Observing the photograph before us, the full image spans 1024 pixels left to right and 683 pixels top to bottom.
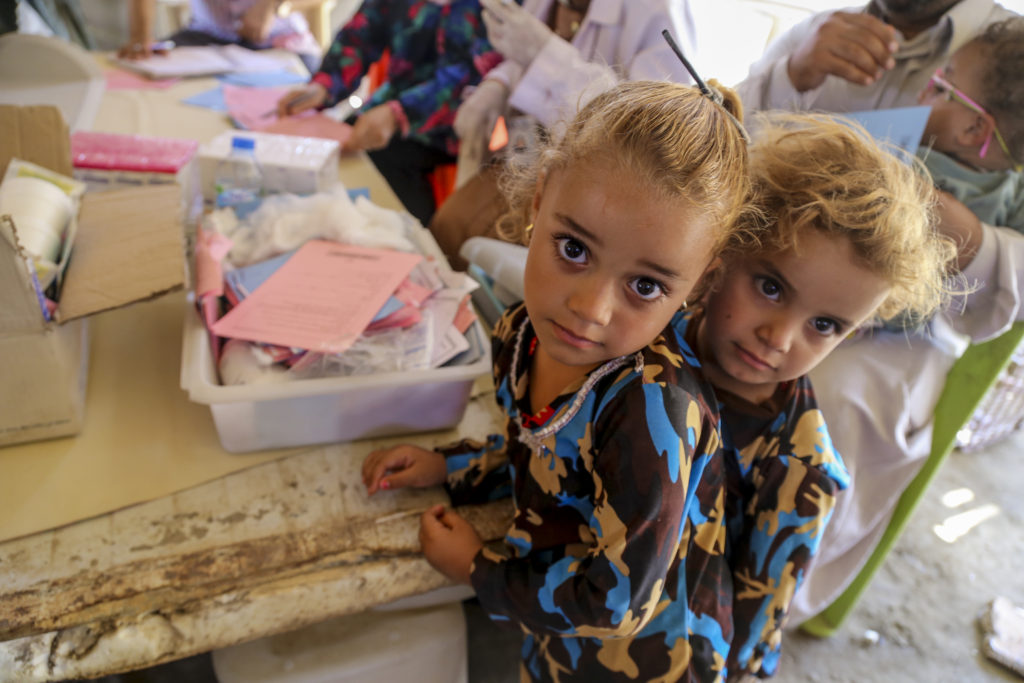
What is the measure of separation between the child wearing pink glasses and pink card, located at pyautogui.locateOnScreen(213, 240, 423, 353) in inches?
32.8

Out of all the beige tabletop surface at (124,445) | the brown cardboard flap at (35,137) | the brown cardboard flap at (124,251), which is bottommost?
the beige tabletop surface at (124,445)

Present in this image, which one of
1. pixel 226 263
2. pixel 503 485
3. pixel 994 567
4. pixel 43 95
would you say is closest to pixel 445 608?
pixel 503 485

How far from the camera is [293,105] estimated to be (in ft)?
5.54

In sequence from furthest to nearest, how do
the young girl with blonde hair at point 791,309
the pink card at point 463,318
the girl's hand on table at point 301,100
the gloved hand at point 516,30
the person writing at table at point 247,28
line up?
the person writing at table at point 247,28, the girl's hand on table at point 301,100, the gloved hand at point 516,30, the pink card at point 463,318, the young girl with blonde hair at point 791,309

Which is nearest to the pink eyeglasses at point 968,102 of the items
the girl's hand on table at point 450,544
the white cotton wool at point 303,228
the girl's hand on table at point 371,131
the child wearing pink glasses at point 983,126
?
the child wearing pink glasses at point 983,126

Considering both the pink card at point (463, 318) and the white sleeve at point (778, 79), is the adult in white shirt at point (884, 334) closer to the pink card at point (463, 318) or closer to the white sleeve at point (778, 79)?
the white sleeve at point (778, 79)

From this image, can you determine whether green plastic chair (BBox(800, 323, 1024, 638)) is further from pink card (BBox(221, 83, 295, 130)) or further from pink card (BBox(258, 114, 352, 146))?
pink card (BBox(221, 83, 295, 130))

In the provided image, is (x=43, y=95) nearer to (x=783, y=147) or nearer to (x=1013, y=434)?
(x=783, y=147)

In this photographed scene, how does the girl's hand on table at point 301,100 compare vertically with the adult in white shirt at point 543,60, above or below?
below

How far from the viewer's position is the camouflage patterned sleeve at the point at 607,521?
562mm

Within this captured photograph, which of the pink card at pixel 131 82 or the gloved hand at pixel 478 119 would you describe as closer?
the gloved hand at pixel 478 119

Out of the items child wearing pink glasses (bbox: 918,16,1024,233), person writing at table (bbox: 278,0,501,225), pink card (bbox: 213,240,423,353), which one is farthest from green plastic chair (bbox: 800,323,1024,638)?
person writing at table (bbox: 278,0,501,225)

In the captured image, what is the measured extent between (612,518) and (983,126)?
88 cm

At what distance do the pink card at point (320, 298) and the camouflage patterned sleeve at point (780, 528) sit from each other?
0.53m
